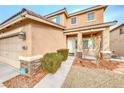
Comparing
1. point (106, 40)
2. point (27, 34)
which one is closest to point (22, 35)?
point (27, 34)

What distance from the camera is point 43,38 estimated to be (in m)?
6.60

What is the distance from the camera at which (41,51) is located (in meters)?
6.38

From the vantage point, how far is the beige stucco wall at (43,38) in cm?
577

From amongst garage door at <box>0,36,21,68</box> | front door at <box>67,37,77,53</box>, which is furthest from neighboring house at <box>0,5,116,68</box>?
front door at <box>67,37,77,53</box>

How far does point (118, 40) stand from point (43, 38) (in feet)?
46.1

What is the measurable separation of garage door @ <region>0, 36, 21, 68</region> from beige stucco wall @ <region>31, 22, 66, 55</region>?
141cm

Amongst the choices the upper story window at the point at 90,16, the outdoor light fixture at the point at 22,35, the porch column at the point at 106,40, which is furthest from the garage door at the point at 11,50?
the upper story window at the point at 90,16

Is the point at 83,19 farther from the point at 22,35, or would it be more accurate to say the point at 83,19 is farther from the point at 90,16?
the point at 22,35

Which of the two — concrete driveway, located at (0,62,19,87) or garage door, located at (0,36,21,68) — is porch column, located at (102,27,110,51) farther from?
concrete driveway, located at (0,62,19,87)

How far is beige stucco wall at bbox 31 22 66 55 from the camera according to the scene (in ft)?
18.9

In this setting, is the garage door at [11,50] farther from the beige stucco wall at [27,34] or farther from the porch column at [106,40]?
the porch column at [106,40]

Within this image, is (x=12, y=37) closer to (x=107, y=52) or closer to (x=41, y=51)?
(x=41, y=51)
